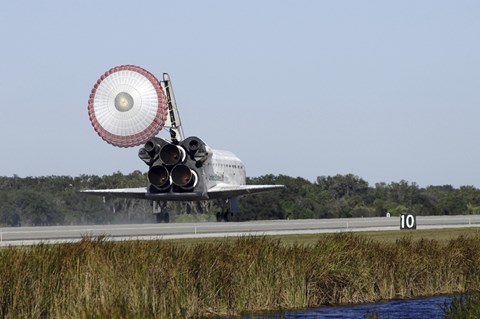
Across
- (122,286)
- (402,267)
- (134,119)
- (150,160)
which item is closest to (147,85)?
(134,119)

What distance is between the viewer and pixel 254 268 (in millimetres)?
26312

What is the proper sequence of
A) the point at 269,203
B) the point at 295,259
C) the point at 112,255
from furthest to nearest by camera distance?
the point at 269,203 < the point at 295,259 < the point at 112,255

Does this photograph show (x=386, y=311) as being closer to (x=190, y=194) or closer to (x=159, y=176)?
(x=159, y=176)

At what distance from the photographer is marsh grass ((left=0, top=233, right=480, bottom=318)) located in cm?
2141

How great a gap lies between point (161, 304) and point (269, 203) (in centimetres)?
8517

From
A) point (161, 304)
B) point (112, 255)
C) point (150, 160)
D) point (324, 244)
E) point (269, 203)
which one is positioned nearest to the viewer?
point (161, 304)

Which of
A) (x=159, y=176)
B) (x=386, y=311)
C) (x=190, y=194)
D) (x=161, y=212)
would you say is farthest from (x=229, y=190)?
(x=386, y=311)

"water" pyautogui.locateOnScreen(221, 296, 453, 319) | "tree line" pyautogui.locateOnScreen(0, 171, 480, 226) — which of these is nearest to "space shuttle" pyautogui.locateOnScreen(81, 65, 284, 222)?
"tree line" pyautogui.locateOnScreen(0, 171, 480, 226)

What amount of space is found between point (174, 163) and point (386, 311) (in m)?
43.7

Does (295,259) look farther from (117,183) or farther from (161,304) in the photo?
(117,183)

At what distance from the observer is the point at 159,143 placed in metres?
68.5

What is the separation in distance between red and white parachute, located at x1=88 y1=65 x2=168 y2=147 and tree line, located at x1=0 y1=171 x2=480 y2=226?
1955 cm

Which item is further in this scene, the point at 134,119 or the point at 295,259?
the point at 134,119

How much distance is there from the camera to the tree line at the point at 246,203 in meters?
100
